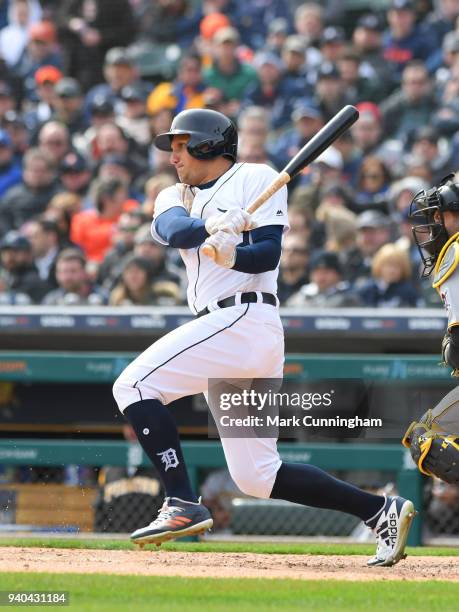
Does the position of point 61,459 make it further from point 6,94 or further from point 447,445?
point 6,94

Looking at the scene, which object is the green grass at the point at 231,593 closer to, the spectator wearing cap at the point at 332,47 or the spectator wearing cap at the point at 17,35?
the spectator wearing cap at the point at 332,47

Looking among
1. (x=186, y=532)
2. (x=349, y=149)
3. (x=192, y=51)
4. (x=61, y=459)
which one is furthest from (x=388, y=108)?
(x=186, y=532)

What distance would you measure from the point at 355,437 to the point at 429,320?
0.83 m

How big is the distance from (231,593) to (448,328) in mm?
1373

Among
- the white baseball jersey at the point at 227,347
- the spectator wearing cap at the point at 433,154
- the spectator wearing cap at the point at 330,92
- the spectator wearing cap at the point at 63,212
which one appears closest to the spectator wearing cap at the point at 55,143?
the spectator wearing cap at the point at 63,212

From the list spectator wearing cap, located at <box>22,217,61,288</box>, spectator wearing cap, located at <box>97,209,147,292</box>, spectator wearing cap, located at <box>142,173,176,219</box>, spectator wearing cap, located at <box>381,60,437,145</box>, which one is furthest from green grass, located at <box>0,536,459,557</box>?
spectator wearing cap, located at <box>381,60,437,145</box>

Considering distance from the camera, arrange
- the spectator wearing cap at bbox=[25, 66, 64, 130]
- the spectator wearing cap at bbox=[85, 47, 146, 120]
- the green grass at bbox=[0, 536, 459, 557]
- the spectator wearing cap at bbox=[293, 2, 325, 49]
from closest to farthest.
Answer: the green grass at bbox=[0, 536, 459, 557] → the spectator wearing cap at bbox=[293, 2, 325, 49] → the spectator wearing cap at bbox=[85, 47, 146, 120] → the spectator wearing cap at bbox=[25, 66, 64, 130]

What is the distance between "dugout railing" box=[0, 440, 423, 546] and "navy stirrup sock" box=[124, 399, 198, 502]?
8.48 ft

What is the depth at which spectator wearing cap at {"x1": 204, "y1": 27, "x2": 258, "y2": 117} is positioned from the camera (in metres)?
11.8

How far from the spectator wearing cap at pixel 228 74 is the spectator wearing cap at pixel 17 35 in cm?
261

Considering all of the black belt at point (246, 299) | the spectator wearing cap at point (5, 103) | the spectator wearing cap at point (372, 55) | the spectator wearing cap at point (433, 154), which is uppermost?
the spectator wearing cap at point (372, 55)

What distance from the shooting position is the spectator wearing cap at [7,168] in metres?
11.6

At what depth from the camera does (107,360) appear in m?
7.80

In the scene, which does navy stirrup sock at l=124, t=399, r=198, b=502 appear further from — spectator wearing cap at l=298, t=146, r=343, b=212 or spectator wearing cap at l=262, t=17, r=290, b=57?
spectator wearing cap at l=262, t=17, r=290, b=57
